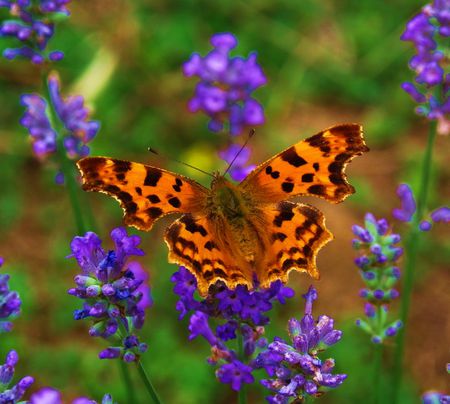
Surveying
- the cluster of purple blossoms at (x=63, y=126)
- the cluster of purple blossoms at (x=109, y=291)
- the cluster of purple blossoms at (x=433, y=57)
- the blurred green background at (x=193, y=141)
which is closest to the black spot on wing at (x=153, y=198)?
the cluster of purple blossoms at (x=109, y=291)

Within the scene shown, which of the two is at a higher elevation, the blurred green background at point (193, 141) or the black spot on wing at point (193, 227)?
the blurred green background at point (193, 141)

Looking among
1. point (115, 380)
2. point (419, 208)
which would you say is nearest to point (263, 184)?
point (419, 208)

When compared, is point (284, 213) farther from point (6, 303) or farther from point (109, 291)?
point (6, 303)

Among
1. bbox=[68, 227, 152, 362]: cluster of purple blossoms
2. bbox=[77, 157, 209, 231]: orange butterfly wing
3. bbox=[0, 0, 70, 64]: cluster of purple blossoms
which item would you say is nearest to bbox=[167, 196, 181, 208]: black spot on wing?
bbox=[77, 157, 209, 231]: orange butterfly wing

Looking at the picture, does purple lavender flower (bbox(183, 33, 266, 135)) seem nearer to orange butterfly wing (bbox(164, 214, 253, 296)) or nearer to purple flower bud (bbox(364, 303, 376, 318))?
purple flower bud (bbox(364, 303, 376, 318))

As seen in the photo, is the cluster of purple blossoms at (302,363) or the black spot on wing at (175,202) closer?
the cluster of purple blossoms at (302,363)

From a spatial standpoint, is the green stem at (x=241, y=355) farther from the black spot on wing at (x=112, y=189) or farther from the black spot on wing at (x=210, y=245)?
the black spot on wing at (x=112, y=189)

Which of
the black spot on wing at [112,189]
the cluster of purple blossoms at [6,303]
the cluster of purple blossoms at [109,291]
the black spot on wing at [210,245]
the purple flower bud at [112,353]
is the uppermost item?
the black spot on wing at [112,189]

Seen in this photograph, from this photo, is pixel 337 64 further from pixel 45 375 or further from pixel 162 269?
pixel 45 375
